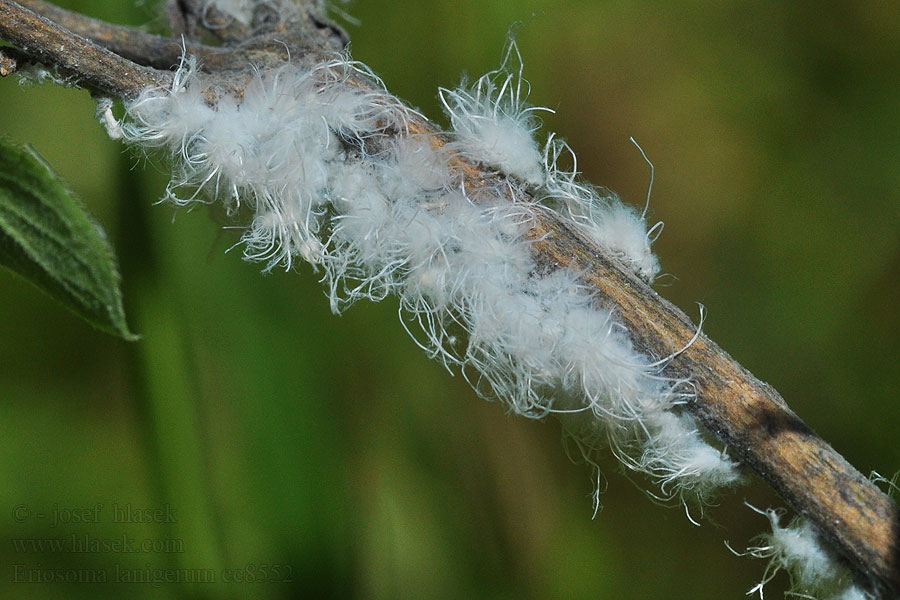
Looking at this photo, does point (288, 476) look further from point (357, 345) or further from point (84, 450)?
point (84, 450)

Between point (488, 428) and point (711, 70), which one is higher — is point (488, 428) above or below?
below

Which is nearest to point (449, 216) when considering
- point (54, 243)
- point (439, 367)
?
point (54, 243)

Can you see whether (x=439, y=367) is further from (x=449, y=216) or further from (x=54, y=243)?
(x=54, y=243)

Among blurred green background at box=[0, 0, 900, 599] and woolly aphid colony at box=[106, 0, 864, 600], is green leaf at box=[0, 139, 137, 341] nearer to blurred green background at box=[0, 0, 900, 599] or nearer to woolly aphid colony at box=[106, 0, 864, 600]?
woolly aphid colony at box=[106, 0, 864, 600]

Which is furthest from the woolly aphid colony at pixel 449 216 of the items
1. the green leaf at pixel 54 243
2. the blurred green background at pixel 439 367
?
the blurred green background at pixel 439 367

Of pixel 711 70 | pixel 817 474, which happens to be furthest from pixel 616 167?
pixel 817 474

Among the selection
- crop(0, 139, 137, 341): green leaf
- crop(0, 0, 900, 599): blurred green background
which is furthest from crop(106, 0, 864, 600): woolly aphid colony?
crop(0, 0, 900, 599): blurred green background
